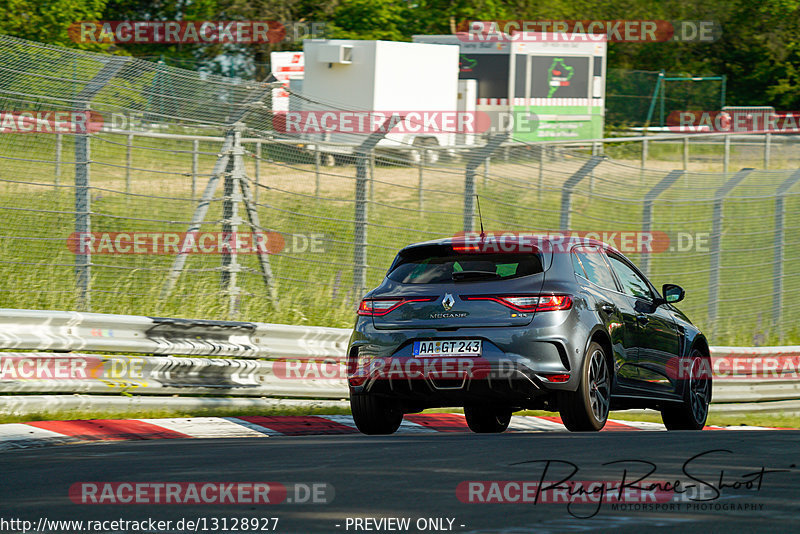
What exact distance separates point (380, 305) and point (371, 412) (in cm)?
86

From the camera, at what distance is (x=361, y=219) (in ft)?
45.3

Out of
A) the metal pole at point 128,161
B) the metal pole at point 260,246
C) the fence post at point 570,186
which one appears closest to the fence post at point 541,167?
the fence post at point 570,186

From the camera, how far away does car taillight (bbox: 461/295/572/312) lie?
8500mm

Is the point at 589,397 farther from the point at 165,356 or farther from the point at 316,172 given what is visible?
the point at 316,172

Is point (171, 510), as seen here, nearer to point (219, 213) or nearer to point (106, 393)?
point (106, 393)

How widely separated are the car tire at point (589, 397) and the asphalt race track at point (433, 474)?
0.86 ft

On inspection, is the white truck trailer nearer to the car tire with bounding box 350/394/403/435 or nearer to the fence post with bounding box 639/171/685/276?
the fence post with bounding box 639/171/685/276

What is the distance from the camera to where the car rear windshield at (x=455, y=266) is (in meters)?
8.71

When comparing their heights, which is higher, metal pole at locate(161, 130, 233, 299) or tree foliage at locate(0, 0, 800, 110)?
tree foliage at locate(0, 0, 800, 110)

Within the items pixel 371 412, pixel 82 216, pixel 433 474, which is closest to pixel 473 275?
pixel 371 412

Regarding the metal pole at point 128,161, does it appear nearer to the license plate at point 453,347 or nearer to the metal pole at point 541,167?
the license plate at point 453,347

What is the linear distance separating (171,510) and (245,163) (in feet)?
25.5

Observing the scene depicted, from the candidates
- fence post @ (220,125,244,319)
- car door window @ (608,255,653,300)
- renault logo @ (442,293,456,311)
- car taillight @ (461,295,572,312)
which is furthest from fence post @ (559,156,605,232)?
renault logo @ (442,293,456,311)

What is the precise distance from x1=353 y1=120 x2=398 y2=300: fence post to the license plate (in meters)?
5.29
